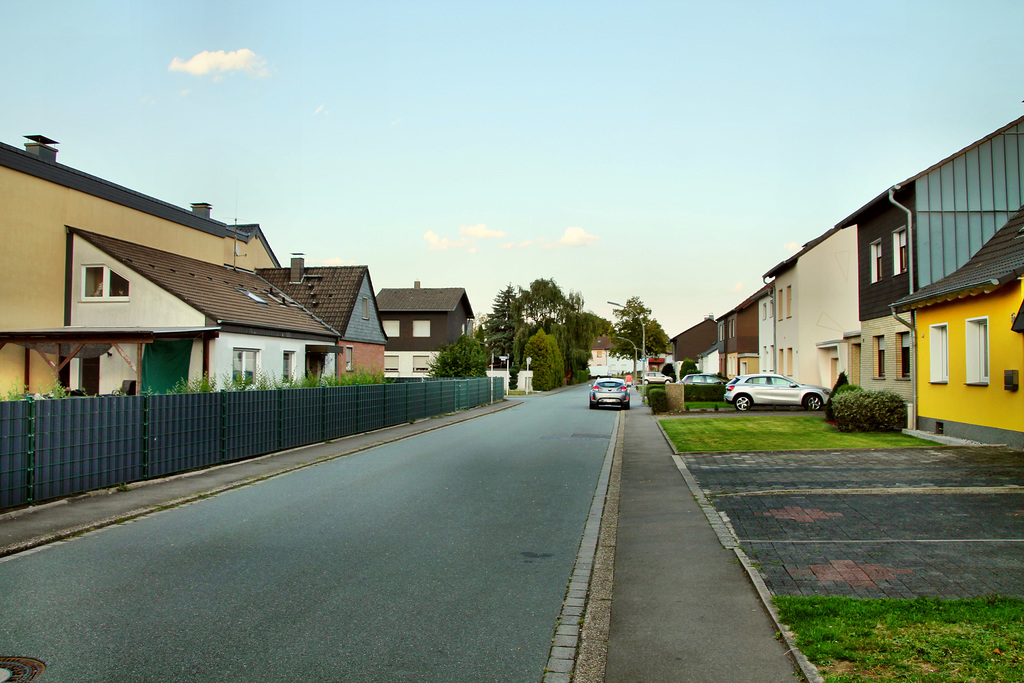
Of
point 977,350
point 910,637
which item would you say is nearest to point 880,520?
point 910,637

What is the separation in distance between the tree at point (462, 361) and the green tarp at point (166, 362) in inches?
725

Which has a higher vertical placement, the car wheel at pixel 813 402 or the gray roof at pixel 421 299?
the gray roof at pixel 421 299

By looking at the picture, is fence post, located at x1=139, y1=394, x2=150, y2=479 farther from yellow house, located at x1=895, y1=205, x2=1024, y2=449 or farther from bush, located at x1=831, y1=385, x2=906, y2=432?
bush, located at x1=831, y1=385, x2=906, y2=432

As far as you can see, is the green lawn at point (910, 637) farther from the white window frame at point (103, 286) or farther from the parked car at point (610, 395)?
the parked car at point (610, 395)

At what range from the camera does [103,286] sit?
75.7 ft

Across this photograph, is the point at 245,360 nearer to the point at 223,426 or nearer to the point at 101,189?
the point at 101,189

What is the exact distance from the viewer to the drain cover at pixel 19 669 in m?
4.21

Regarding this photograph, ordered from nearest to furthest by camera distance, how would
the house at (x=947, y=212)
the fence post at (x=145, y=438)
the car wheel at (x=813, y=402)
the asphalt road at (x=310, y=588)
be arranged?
1. the asphalt road at (x=310, y=588)
2. the fence post at (x=145, y=438)
3. the house at (x=947, y=212)
4. the car wheel at (x=813, y=402)

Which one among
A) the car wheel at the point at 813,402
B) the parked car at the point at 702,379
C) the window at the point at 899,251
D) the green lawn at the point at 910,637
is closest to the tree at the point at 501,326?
the parked car at the point at 702,379

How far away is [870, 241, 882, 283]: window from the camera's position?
21.5m

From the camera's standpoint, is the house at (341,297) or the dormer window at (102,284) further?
the house at (341,297)

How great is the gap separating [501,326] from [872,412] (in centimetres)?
6130

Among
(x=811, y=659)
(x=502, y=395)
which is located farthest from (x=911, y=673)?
(x=502, y=395)

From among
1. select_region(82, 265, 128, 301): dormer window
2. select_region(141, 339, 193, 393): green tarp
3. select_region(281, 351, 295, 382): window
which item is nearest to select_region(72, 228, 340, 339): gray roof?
select_region(82, 265, 128, 301): dormer window
